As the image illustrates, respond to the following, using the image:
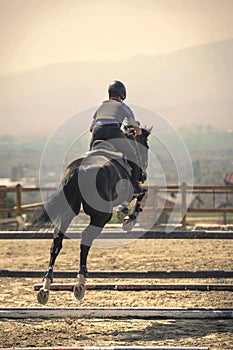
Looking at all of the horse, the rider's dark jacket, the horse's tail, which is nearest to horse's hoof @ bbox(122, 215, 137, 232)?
the rider's dark jacket

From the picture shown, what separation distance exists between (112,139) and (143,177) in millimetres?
991

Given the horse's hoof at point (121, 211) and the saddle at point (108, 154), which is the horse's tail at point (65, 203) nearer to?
the saddle at point (108, 154)

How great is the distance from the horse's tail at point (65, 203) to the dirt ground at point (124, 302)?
104 cm

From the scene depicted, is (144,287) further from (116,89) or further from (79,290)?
(116,89)

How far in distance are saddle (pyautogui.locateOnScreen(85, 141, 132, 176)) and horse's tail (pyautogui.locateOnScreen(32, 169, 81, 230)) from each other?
0.38 metres

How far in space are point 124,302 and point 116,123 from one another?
2.08 meters

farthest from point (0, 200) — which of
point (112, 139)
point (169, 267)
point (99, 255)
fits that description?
point (112, 139)

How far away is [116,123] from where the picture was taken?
7828 millimetres

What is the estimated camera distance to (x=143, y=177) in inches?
337

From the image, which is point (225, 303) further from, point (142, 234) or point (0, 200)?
point (0, 200)

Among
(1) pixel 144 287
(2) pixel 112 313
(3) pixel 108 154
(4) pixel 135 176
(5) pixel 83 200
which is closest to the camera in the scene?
(2) pixel 112 313

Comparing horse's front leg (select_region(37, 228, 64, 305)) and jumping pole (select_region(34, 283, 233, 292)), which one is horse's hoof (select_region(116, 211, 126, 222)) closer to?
jumping pole (select_region(34, 283, 233, 292))

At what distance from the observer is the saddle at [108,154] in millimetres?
7455

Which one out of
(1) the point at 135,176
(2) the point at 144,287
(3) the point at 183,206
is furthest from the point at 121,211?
(3) the point at 183,206
